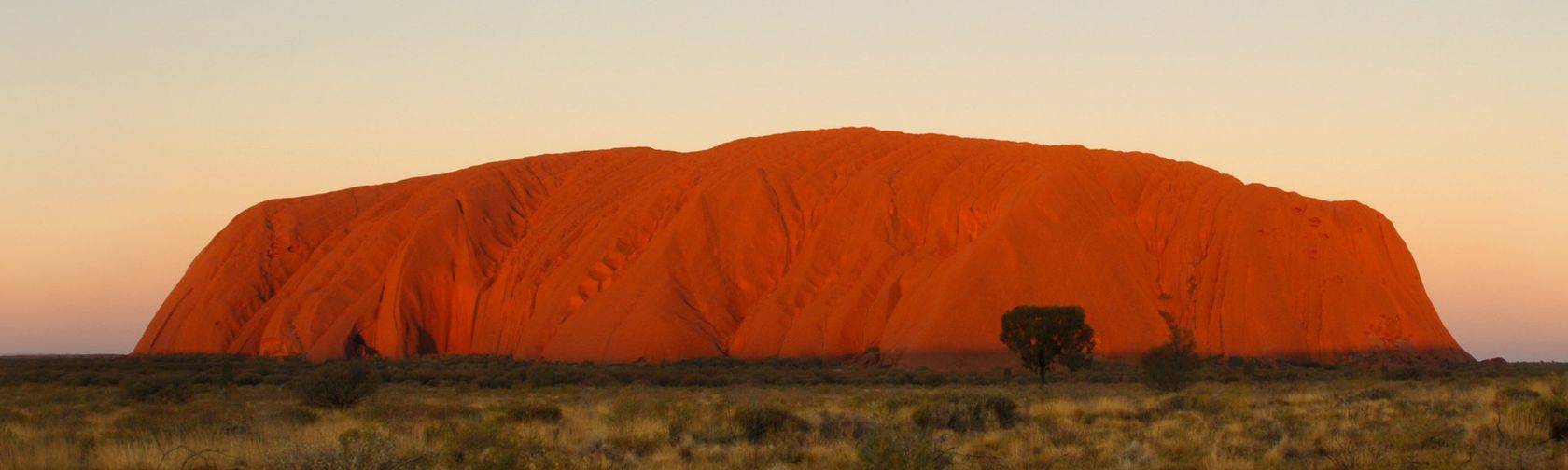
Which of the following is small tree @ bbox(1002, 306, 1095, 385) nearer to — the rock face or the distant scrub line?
the distant scrub line

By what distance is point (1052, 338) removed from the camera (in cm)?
4425

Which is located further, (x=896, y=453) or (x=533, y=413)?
(x=533, y=413)

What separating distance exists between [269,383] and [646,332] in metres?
22.2

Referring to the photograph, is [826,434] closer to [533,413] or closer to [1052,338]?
[533,413]

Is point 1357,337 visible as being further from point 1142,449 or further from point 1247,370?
point 1142,449

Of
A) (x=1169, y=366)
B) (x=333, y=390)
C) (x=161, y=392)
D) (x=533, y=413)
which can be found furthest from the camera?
(x=1169, y=366)

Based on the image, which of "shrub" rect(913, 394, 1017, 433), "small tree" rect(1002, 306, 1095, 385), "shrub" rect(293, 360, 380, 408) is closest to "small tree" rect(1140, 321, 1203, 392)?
"small tree" rect(1002, 306, 1095, 385)

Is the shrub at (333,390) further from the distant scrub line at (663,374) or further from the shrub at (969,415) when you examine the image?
the shrub at (969,415)

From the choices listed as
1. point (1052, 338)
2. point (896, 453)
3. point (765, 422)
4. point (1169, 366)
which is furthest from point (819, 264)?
point (896, 453)

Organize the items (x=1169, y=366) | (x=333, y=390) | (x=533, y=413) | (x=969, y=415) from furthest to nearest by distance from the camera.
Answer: (x=1169, y=366)
(x=333, y=390)
(x=533, y=413)
(x=969, y=415)

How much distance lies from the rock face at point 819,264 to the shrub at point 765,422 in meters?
39.0

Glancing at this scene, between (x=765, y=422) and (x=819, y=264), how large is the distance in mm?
50843

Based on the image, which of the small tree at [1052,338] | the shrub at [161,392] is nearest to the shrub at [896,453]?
the shrub at [161,392]

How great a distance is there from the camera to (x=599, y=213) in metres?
79.6
